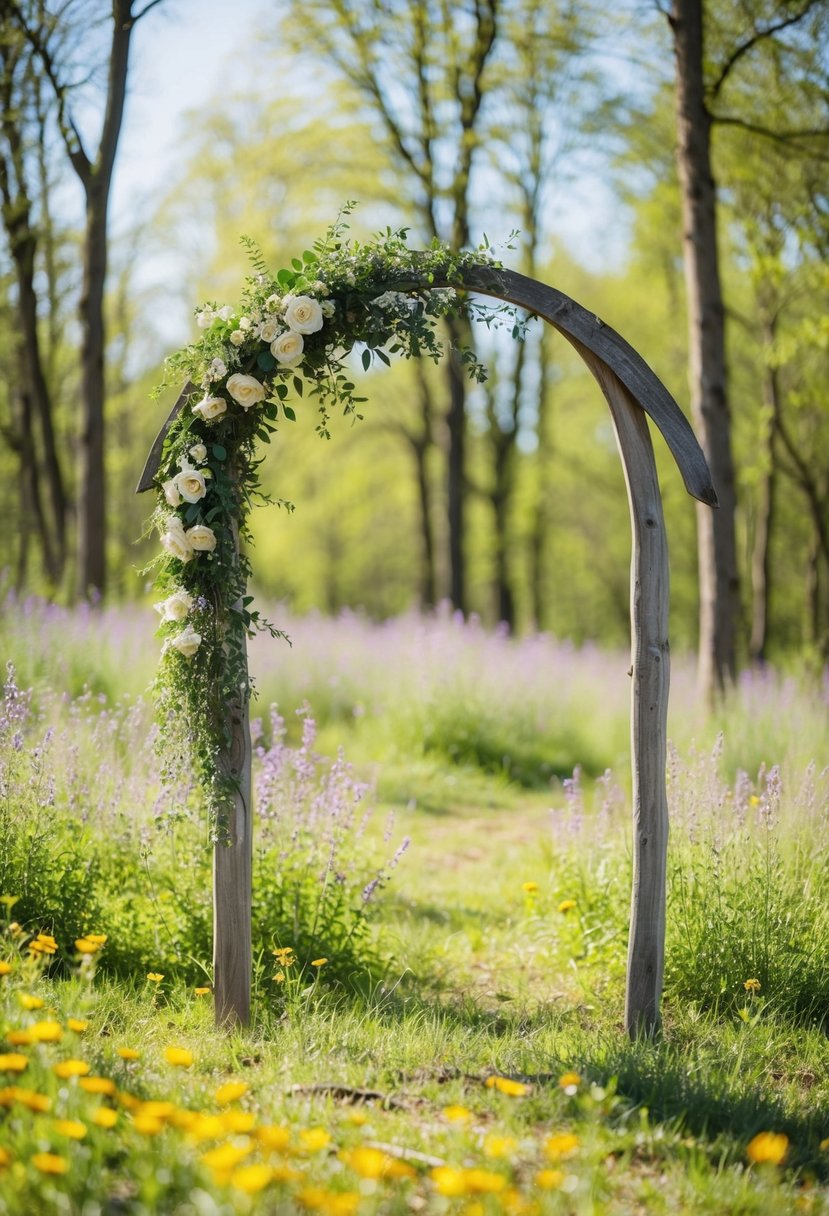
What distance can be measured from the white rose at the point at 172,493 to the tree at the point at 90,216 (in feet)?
18.4

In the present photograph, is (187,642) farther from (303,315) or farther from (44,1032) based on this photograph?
(44,1032)

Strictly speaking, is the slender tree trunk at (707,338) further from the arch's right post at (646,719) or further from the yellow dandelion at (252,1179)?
the yellow dandelion at (252,1179)

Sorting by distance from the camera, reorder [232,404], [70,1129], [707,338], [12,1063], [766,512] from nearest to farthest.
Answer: [70,1129]
[12,1063]
[232,404]
[707,338]
[766,512]

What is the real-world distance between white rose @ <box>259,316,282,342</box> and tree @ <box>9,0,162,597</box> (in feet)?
18.2

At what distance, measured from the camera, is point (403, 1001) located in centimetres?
386

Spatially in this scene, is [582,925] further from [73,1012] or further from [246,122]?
[246,122]

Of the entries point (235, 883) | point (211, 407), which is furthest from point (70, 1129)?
point (211, 407)

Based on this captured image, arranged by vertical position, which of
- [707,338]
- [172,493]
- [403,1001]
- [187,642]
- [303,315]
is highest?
[707,338]

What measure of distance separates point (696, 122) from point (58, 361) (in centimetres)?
1137

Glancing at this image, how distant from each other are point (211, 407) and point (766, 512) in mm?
10873

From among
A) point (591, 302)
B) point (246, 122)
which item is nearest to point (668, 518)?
point (591, 302)

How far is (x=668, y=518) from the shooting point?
20219mm

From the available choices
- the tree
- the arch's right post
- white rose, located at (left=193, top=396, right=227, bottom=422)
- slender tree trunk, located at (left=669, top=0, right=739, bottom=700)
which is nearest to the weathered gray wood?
the arch's right post

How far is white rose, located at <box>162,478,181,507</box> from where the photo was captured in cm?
356
